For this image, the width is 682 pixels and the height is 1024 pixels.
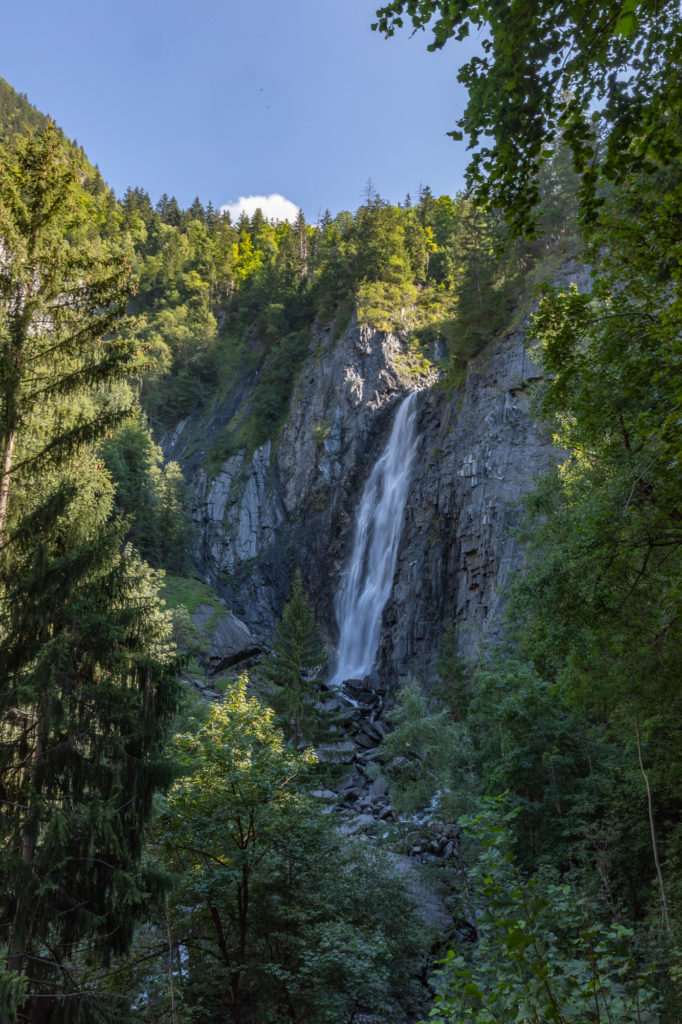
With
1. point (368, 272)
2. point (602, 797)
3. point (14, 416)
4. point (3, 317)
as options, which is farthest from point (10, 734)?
point (368, 272)

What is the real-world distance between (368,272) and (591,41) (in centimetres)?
5216

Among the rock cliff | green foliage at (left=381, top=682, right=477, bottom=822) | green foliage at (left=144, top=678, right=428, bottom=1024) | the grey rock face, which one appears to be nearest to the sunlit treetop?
green foliage at (left=144, top=678, right=428, bottom=1024)

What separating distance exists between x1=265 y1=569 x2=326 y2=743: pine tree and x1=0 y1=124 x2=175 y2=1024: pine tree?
1713 cm

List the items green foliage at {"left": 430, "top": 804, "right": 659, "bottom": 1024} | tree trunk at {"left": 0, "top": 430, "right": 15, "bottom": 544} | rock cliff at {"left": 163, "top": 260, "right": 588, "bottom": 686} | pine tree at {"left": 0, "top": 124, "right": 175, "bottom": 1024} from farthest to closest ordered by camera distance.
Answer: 1. rock cliff at {"left": 163, "top": 260, "right": 588, "bottom": 686}
2. tree trunk at {"left": 0, "top": 430, "right": 15, "bottom": 544}
3. pine tree at {"left": 0, "top": 124, "right": 175, "bottom": 1024}
4. green foliage at {"left": 430, "top": 804, "right": 659, "bottom": 1024}

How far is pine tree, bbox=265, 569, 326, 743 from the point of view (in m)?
24.2

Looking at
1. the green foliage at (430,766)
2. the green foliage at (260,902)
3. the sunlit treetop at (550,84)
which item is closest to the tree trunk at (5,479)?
the green foliage at (260,902)

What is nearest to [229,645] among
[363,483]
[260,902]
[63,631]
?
[363,483]

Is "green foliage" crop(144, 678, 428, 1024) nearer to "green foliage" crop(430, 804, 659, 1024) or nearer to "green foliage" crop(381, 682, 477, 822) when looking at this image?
"green foliage" crop(430, 804, 659, 1024)

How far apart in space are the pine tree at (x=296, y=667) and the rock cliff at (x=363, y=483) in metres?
7.20

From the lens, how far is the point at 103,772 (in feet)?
22.4

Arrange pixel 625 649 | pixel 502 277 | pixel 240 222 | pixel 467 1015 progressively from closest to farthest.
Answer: pixel 467 1015 < pixel 625 649 < pixel 502 277 < pixel 240 222

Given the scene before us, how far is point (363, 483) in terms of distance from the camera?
142 ft

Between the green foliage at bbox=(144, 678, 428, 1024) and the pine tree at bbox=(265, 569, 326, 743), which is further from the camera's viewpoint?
the pine tree at bbox=(265, 569, 326, 743)

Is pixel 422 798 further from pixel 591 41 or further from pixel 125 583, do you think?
pixel 591 41
